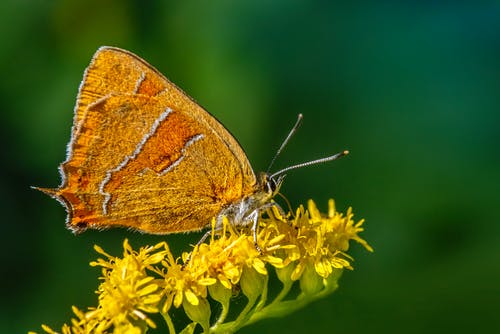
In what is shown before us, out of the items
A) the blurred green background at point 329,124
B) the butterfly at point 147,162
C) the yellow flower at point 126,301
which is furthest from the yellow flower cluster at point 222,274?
the blurred green background at point 329,124

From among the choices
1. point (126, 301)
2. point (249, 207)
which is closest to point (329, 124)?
point (249, 207)

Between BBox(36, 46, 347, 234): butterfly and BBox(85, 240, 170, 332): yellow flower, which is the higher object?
BBox(36, 46, 347, 234): butterfly

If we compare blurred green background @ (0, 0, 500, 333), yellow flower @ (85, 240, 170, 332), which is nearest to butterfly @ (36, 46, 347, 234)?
yellow flower @ (85, 240, 170, 332)

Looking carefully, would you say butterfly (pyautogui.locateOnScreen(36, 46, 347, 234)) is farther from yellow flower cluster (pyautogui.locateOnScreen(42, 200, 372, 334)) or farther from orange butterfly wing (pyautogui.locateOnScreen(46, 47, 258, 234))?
yellow flower cluster (pyautogui.locateOnScreen(42, 200, 372, 334))

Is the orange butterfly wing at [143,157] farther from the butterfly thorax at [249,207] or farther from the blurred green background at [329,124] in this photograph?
the blurred green background at [329,124]

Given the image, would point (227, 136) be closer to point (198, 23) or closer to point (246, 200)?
Answer: point (246, 200)

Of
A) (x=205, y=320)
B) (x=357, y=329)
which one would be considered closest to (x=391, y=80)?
(x=357, y=329)

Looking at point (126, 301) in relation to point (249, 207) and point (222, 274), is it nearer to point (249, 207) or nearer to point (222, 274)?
point (222, 274)
